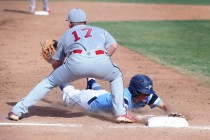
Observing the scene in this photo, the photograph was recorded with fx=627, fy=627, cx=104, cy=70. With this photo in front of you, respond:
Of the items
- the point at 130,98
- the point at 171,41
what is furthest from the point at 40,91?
the point at 171,41

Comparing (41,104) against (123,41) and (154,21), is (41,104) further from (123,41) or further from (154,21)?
(154,21)

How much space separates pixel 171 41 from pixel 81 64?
30.4 ft

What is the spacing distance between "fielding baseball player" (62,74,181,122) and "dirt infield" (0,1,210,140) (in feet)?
0.50

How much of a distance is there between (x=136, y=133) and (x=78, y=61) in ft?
3.73

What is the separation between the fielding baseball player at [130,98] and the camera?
8219 mm

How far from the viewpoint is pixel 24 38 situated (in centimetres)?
1673

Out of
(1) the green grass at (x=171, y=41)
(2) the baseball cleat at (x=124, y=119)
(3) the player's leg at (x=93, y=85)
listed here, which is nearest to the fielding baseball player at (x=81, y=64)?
(2) the baseball cleat at (x=124, y=119)

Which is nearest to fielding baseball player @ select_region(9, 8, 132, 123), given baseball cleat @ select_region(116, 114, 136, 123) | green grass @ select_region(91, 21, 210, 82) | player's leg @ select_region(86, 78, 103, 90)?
baseball cleat @ select_region(116, 114, 136, 123)

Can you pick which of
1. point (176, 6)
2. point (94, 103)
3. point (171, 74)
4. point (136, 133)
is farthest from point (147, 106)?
point (176, 6)

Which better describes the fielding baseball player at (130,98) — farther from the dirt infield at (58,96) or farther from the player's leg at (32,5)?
the player's leg at (32,5)

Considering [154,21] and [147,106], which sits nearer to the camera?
[147,106]

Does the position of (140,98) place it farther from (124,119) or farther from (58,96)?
(58,96)

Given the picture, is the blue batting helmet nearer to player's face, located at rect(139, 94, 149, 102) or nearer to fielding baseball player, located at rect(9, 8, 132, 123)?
player's face, located at rect(139, 94, 149, 102)

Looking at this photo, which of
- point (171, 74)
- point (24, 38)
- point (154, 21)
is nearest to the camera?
point (171, 74)
